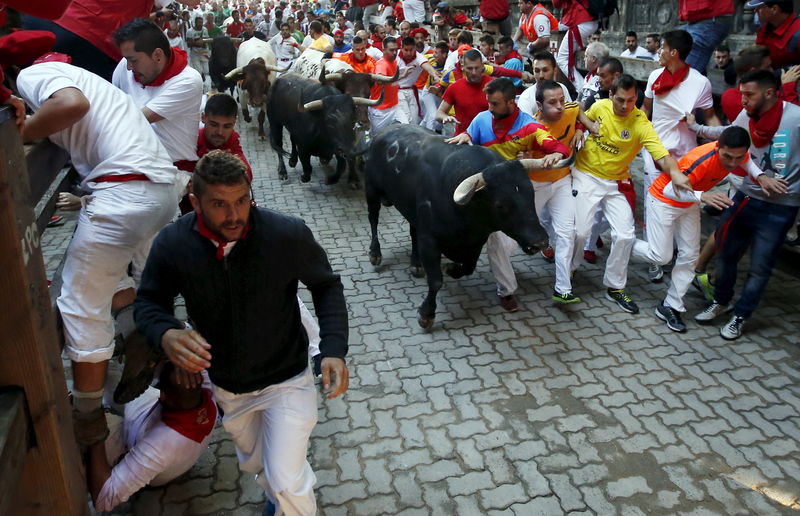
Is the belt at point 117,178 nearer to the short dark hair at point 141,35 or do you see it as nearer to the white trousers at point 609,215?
the short dark hair at point 141,35

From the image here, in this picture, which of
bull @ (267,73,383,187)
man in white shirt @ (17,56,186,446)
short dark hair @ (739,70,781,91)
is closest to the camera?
man in white shirt @ (17,56,186,446)

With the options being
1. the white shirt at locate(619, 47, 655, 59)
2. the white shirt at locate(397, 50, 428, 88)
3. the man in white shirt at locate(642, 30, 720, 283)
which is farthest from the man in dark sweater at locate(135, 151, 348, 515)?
the white shirt at locate(619, 47, 655, 59)

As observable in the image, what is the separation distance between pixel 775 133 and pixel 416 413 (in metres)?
3.67

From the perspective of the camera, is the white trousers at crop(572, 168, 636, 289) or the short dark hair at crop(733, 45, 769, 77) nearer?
the white trousers at crop(572, 168, 636, 289)

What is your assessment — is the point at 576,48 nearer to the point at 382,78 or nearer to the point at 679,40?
the point at 382,78

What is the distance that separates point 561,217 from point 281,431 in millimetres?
3770

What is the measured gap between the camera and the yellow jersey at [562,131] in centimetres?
584

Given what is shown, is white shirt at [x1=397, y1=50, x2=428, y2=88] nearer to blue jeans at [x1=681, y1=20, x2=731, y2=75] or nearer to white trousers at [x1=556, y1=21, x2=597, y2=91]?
white trousers at [x1=556, y1=21, x2=597, y2=91]

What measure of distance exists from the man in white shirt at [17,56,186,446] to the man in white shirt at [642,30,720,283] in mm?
4858

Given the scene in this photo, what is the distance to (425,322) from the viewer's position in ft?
17.8

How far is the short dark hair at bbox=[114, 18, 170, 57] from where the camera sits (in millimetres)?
4148

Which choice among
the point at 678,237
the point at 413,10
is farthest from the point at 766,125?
the point at 413,10

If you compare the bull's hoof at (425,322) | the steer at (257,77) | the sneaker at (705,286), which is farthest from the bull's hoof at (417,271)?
the steer at (257,77)

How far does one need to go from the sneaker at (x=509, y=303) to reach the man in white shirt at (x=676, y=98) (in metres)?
1.55
